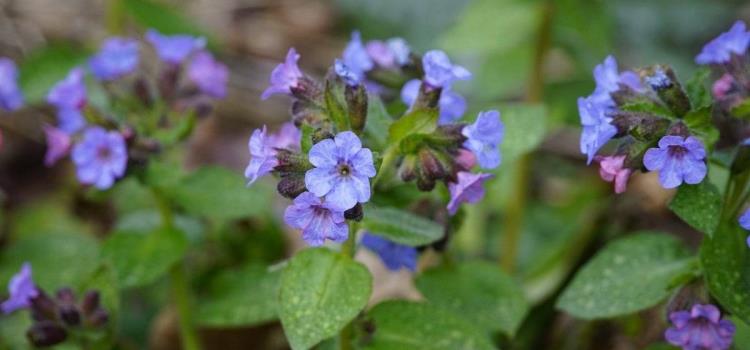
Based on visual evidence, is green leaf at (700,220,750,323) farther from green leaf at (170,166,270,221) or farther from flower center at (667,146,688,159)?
green leaf at (170,166,270,221)

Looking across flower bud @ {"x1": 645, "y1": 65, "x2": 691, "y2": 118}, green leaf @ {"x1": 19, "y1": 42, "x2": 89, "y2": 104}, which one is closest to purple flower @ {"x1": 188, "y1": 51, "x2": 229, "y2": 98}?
green leaf @ {"x1": 19, "y1": 42, "x2": 89, "y2": 104}

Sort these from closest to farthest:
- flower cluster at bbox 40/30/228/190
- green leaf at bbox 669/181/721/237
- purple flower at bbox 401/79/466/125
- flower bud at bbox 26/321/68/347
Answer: green leaf at bbox 669/181/721/237, purple flower at bbox 401/79/466/125, flower bud at bbox 26/321/68/347, flower cluster at bbox 40/30/228/190

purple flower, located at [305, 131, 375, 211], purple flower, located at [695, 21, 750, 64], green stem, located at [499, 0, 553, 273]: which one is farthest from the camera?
green stem, located at [499, 0, 553, 273]

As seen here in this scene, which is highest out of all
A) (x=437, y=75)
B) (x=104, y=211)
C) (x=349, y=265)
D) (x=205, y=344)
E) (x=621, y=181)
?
(x=437, y=75)

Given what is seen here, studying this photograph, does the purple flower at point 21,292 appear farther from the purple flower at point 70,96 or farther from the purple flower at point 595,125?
the purple flower at point 595,125

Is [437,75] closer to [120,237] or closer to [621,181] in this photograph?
[621,181]

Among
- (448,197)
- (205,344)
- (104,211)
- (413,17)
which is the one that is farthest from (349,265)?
(413,17)

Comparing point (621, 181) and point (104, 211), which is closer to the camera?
point (621, 181)
